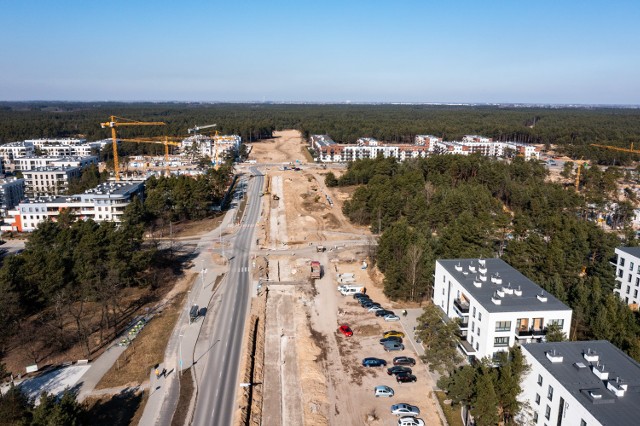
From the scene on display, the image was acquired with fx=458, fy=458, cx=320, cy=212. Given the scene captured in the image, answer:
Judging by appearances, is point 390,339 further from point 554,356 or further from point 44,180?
point 44,180

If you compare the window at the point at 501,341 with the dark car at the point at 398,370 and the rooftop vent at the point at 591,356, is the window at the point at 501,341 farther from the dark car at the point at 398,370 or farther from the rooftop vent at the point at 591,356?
the dark car at the point at 398,370

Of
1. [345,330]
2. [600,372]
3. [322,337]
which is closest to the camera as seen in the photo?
[600,372]

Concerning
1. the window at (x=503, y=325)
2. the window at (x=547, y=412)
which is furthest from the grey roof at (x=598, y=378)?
the window at (x=503, y=325)

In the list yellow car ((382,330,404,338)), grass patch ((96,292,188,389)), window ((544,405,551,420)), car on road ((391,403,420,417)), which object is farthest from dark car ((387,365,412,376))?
grass patch ((96,292,188,389))

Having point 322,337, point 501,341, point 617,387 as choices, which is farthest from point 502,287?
point 322,337

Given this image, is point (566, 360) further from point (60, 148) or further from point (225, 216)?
point (60, 148)
